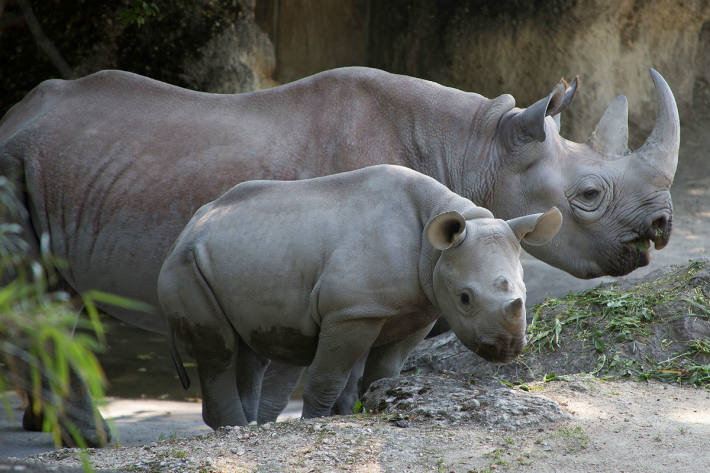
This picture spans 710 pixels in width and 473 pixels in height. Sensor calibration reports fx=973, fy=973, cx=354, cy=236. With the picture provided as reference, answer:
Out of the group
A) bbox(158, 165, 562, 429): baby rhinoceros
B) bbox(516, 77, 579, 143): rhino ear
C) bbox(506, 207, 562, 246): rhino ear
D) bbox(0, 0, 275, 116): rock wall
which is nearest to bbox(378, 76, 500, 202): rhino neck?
bbox(516, 77, 579, 143): rhino ear

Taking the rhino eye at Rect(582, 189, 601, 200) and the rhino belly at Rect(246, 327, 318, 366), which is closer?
the rhino belly at Rect(246, 327, 318, 366)

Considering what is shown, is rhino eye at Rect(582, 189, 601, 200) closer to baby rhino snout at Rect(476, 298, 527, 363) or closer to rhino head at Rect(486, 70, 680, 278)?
rhino head at Rect(486, 70, 680, 278)

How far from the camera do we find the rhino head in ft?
18.0

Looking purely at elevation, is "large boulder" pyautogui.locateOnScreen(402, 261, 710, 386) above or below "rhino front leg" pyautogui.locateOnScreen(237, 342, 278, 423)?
above

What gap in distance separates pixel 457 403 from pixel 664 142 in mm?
2362

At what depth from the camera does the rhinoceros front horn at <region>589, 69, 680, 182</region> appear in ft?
18.4

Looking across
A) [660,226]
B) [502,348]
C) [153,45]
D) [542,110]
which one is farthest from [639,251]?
[153,45]

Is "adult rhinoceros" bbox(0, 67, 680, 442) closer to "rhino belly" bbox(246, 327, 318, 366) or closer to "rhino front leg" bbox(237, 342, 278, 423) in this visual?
"rhino front leg" bbox(237, 342, 278, 423)

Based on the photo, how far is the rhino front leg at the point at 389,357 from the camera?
15.3 ft

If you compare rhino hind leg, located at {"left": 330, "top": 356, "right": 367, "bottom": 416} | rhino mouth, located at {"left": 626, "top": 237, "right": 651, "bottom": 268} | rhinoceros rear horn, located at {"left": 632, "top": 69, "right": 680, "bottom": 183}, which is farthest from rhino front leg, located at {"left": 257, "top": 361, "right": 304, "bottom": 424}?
rhinoceros rear horn, located at {"left": 632, "top": 69, "right": 680, "bottom": 183}

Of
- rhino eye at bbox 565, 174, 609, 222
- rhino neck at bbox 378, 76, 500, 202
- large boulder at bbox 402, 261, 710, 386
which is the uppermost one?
rhino neck at bbox 378, 76, 500, 202

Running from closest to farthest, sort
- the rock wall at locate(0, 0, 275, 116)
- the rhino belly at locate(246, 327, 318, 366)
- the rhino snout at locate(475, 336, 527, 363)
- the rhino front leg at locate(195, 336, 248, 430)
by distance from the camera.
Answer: the rhino snout at locate(475, 336, 527, 363)
the rhino belly at locate(246, 327, 318, 366)
the rhino front leg at locate(195, 336, 248, 430)
the rock wall at locate(0, 0, 275, 116)

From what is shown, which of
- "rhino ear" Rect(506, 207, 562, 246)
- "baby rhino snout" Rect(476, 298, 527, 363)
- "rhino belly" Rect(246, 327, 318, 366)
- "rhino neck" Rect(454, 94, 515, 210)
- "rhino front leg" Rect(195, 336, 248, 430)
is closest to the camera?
"baby rhino snout" Rect(476, 298, 527, 363)

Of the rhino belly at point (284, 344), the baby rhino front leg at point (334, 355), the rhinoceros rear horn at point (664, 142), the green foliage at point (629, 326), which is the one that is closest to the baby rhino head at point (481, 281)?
the baby rhino front leg at point (334, 355)
